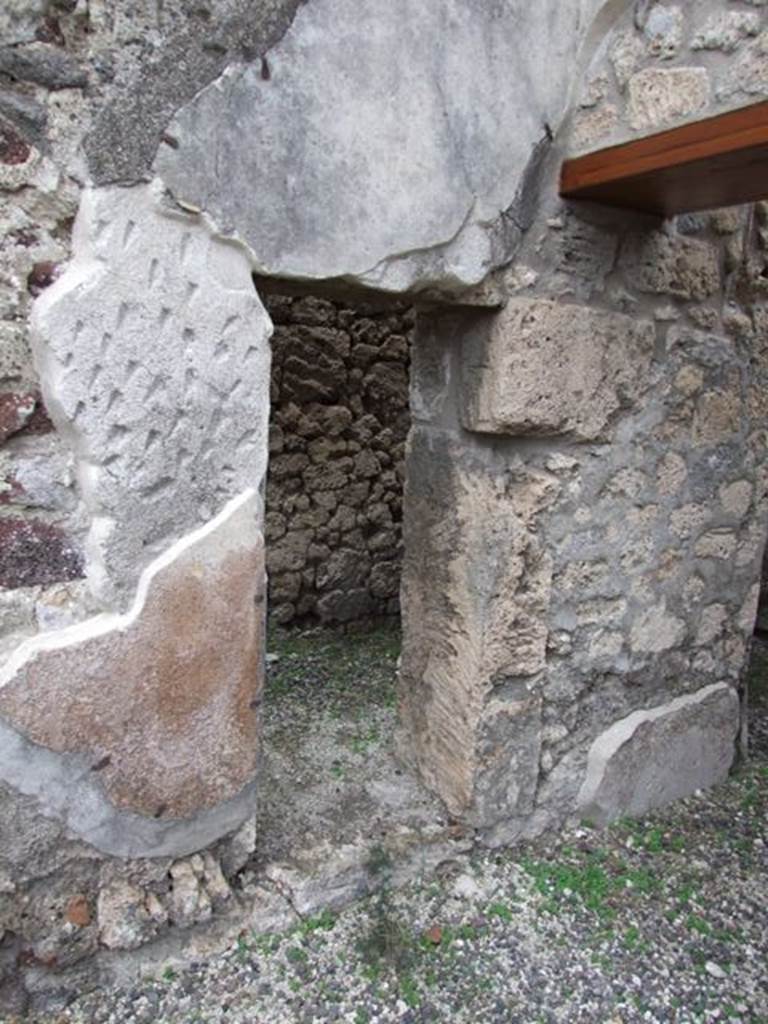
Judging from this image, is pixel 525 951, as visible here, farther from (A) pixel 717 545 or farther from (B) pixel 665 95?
(B) pixel 665 95

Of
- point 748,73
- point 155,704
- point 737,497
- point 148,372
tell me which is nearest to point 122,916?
point 155,704

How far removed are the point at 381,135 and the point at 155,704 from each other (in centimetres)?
126

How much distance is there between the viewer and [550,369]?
1.99 m

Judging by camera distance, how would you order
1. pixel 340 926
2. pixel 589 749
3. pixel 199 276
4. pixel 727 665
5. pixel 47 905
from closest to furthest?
pixel 199 276 → pixel 47 905 → pixel 340 926 → pixel 589 749 → pixel 727 665

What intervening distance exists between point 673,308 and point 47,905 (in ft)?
6.95

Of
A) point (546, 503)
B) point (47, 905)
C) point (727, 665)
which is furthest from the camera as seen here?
point (727, 665)

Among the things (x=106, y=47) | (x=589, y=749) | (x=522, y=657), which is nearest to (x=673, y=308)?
(x=522, y=657)

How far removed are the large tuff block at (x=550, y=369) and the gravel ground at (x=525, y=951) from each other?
1.19m

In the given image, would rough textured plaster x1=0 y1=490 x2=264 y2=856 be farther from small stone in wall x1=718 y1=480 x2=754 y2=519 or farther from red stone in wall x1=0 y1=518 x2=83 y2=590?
small stone in wall x1=718 y1=480 x2=754 y2=519

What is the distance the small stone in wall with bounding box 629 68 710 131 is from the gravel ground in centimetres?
192

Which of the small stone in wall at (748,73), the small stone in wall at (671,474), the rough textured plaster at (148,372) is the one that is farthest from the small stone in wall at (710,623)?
the rough textured plaster at (148,372)

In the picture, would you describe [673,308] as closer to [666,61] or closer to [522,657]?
[666,61]

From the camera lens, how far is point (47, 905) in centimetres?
160

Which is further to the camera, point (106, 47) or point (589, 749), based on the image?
point (589, 749)
